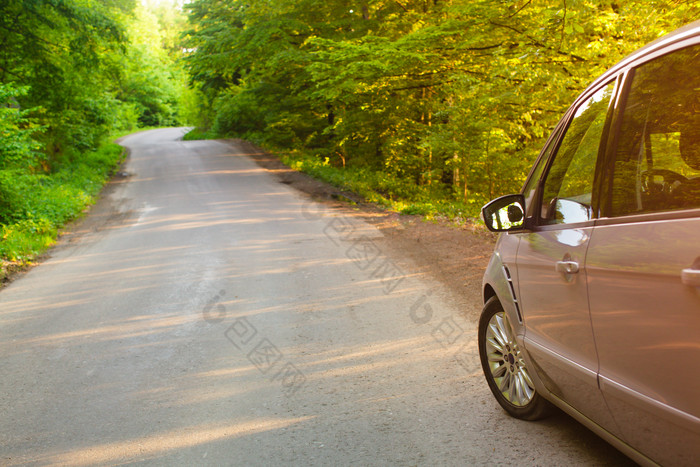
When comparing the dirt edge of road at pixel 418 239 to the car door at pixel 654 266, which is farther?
the dirt edge of road at pixel 418 239

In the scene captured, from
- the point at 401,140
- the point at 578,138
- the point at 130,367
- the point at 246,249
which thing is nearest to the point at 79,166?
the point at 401,140

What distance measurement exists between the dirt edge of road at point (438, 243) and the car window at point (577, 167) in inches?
116

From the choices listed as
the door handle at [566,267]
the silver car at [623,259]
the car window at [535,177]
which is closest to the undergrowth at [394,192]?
the car window at [535,177]

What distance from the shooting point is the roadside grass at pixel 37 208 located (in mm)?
10484

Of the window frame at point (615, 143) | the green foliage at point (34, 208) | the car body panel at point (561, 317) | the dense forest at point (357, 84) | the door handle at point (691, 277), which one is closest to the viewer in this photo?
the door handle at point (691, 277)

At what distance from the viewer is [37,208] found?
44.1 feet

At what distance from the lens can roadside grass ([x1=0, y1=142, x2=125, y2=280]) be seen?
10.5 metres

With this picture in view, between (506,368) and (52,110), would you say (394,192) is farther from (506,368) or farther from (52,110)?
(52,110)

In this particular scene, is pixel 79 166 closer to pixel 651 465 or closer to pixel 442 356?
pixel 442 356

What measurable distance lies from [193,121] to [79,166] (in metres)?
26.8

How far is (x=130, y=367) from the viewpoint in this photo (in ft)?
16.6

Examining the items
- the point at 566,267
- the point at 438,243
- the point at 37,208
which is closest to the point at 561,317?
the point at 566,267

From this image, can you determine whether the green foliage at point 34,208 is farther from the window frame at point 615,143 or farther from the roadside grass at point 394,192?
the window frame at point 615,143

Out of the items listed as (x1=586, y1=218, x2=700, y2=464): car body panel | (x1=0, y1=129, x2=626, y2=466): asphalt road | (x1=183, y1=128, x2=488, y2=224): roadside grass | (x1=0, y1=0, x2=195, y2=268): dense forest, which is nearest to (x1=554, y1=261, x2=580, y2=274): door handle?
(x1=586, y1=218, x2=700, y2=464): car body panel
